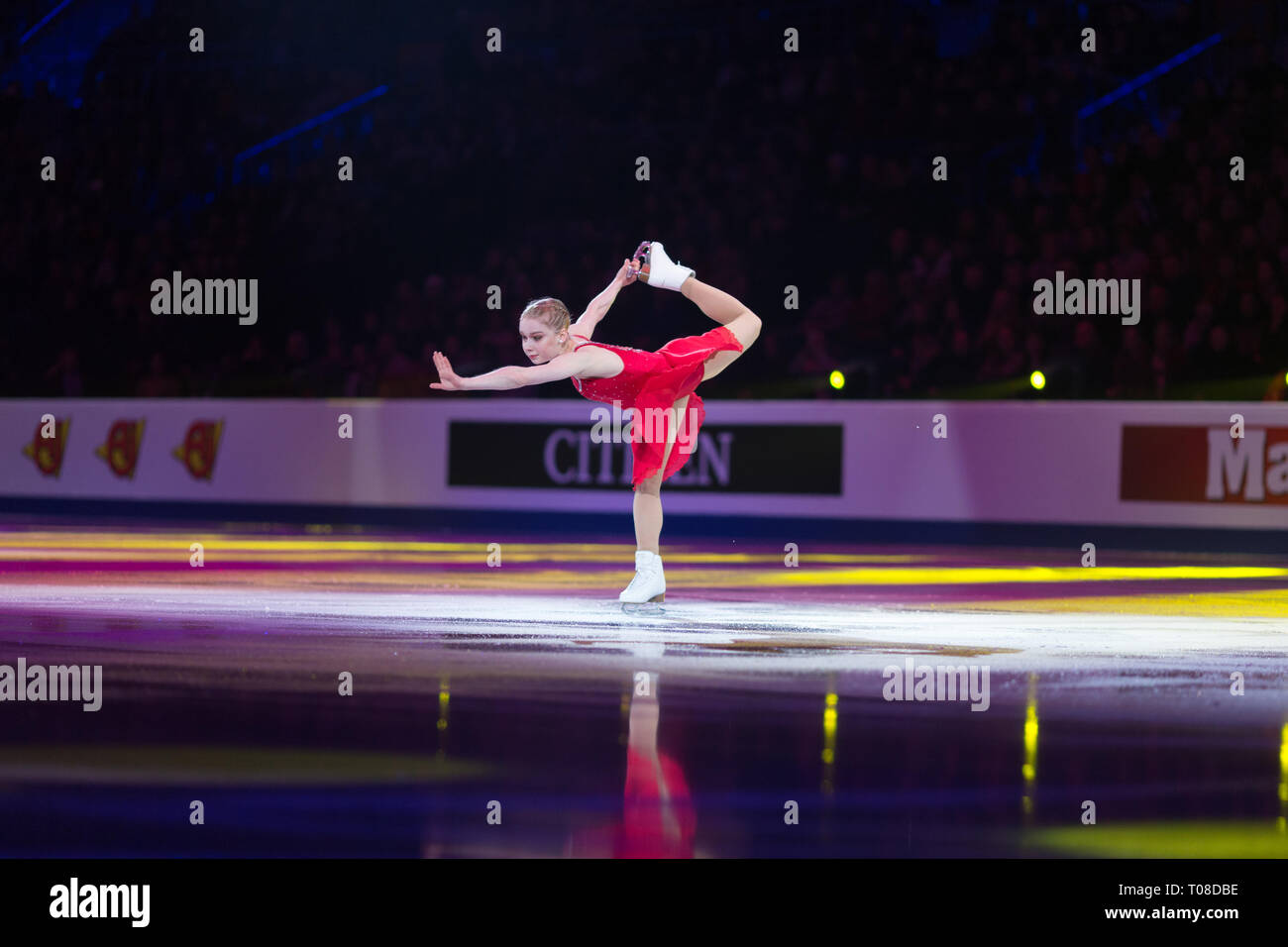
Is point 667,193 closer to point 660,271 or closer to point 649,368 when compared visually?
point 660,271

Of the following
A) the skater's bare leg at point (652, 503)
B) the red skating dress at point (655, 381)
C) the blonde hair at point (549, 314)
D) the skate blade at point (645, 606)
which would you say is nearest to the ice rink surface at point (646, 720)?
the skate blade at point (645, 606)

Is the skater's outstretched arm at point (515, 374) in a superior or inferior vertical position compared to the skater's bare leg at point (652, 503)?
superior

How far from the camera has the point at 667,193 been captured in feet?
59.5

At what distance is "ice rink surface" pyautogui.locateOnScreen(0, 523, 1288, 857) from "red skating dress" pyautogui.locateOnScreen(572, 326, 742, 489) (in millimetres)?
786

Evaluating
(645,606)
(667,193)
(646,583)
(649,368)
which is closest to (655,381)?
(649,368)

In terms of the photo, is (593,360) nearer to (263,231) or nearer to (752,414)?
(752,414)

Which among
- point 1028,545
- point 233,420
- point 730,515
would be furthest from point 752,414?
point 233,420

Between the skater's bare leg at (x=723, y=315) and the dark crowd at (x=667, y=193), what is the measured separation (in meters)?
5.94

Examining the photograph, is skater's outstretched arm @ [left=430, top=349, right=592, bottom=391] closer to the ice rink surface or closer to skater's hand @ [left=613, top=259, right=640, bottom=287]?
skater's hand @ [left=613, top=259, right=640, bottom=287]

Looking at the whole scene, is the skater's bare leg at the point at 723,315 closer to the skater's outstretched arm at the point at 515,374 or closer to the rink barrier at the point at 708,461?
the skater's outstretched arm at the point at 515,374

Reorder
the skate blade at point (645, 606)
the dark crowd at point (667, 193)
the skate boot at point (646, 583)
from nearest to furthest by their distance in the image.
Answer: the skate blade at point (645, 606) < the skate boot at point (646, 583) < the dark crowd at point (667, 193)

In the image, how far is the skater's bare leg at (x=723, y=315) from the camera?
8.70 meters

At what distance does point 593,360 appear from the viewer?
8070 millimetres

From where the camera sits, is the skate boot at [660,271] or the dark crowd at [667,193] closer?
the skate boot at [660,271]
